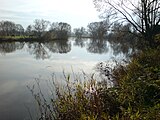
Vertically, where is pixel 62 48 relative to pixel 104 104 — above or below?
below

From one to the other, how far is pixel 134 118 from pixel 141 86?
9.35 ft

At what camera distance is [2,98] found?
38.0ft

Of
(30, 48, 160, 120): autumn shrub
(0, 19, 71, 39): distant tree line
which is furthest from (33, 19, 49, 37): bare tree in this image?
(30, 48, 160, 120): autumn shrub

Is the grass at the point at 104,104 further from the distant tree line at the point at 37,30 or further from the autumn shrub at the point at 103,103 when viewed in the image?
the distant tree line at the point at 37,30

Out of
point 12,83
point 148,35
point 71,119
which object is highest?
point 148,35

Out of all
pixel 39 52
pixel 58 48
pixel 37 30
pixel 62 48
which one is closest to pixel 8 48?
pixel 58 48

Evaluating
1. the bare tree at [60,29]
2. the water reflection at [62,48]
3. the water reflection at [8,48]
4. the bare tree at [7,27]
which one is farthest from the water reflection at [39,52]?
the bare tree at [60,29]

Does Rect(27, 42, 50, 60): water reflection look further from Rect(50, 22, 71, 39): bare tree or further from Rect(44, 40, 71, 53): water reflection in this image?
Rect(50, 22, 71, 39): bare tree

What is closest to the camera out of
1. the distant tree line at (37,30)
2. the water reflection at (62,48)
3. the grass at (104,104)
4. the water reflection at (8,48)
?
the grass at (104,104)

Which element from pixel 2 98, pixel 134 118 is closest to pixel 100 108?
pixel 134 118

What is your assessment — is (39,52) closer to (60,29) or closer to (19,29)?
(19,29)

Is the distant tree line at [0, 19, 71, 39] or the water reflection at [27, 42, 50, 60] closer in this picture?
the water reflection at [27, 42, 50, 60]

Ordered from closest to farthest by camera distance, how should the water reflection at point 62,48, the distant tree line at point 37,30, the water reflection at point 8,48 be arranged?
1. the water reflection at point 62,48
2. the water reflection at point 8,48
3. the distant tree line at point 37,30

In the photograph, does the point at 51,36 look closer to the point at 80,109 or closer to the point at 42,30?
the point at 42,30
